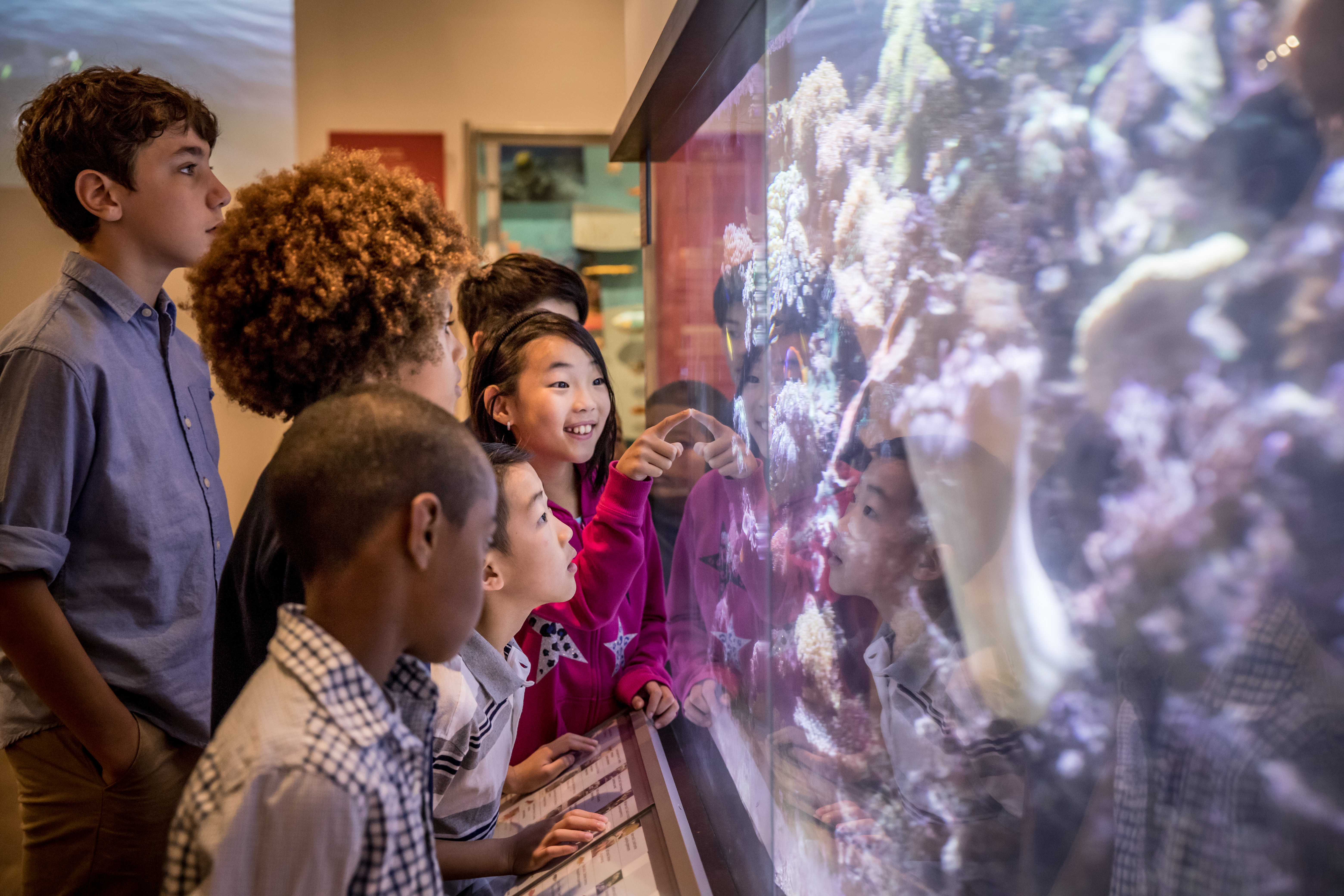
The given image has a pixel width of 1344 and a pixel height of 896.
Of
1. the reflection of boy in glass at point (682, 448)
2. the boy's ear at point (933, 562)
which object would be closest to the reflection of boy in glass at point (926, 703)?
the boy's ear at point (933, 562)

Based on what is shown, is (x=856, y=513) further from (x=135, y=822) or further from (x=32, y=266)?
(x=32, y=266)

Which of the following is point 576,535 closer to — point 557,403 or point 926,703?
point 557,403

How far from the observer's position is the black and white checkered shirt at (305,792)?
1.93 feet

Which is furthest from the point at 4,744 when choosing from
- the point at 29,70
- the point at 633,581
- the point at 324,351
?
the point at 29,70

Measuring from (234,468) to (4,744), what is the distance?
6.96ft

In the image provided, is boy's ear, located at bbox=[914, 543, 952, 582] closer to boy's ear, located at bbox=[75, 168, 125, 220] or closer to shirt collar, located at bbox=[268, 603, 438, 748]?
shirt collar, located at bbox=[268, 603, 438, 748]

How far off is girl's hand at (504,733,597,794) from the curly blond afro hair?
0.68 metres

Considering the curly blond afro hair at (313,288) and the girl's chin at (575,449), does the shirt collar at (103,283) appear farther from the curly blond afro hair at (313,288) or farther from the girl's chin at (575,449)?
the girl's chin at (575,449)

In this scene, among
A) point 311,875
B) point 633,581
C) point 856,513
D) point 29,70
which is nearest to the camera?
point 311,875

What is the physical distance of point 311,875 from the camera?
59cm

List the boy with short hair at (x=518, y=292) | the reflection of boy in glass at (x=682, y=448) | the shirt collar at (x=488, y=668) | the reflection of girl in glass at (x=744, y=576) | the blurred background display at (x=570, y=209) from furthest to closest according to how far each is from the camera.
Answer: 1. the blurred background display at (x=570, y=209)
2. the boy with short hair at (x=518, y=292)
3. the reflection of boy in glass at (x=682, y=448)
4. the shirt collar at (x=488, y=668)
5. the reflection of girl in glass at (x=744, y=576)

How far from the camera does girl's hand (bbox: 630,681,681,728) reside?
1520mm

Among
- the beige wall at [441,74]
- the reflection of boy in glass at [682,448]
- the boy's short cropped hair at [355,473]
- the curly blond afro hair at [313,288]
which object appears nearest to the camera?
the boy's short cropped hair at [355,473]

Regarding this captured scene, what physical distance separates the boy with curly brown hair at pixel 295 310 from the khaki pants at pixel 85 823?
465mm
